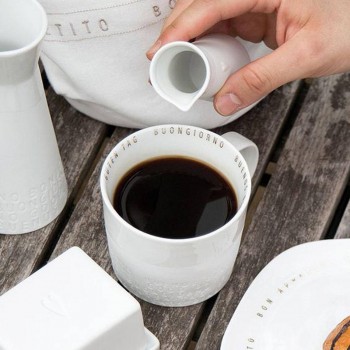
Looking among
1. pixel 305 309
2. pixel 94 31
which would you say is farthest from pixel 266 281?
pixel 94 31

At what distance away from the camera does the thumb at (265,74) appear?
762 millimetres

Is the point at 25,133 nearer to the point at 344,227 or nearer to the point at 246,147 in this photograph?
the point at 246,147

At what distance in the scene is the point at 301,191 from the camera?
87 centimetres

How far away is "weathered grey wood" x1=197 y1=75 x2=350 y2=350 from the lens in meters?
0.81

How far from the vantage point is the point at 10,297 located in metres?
0.70

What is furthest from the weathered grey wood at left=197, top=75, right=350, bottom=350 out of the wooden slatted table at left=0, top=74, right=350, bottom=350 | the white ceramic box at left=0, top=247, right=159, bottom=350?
the white ceramic box at left=0, top=247, right=159, bottom=350

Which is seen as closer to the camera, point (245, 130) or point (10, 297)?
point (10, 297)

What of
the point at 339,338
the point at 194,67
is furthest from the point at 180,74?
the point at 339,338

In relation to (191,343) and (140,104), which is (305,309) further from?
(140,104)

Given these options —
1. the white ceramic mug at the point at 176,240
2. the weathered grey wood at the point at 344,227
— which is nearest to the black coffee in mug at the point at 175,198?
the white ceramic mug at the point at 176,240

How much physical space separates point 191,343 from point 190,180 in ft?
0.55

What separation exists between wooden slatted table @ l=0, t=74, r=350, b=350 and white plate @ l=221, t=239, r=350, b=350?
24mm

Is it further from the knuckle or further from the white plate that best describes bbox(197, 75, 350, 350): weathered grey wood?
the knuckle

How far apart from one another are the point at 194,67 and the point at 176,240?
17 centimetres
